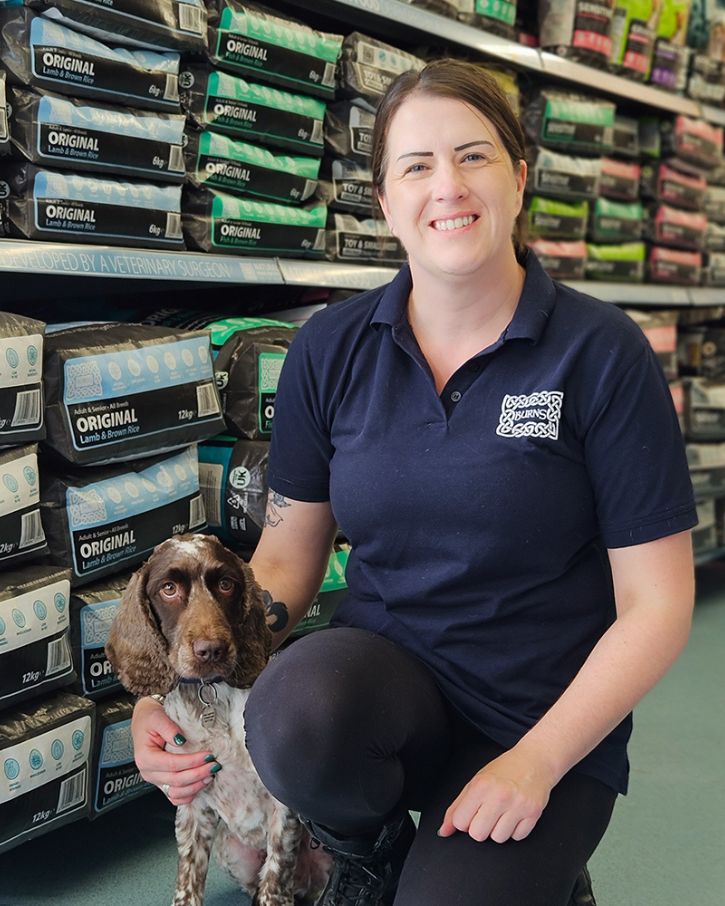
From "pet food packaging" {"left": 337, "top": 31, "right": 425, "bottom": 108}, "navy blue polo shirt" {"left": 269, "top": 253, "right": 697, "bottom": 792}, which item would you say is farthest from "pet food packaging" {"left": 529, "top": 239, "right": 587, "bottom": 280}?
"navy blue polo shirt" {"left": 269, "top": 253, "right": 697, "bottom": 792}

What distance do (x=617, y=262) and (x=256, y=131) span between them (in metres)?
1.91

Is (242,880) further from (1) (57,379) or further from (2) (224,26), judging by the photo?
(2) (224,26)

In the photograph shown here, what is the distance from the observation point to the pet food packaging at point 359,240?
9.90 feet

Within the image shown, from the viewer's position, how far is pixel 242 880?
6.46 feet

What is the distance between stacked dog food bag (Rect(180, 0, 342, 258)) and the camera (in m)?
2.59

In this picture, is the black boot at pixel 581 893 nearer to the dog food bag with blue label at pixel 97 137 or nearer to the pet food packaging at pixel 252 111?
the dog food bag with blue label at pixel 97 137

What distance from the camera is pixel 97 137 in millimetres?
2305

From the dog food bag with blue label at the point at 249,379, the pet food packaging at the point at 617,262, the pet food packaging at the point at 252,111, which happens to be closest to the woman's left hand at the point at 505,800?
the dog food bag with blue label at the point at 249,379

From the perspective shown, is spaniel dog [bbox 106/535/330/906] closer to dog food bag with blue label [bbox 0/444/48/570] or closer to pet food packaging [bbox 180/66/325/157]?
dog food bag with blue label [bbox 0/444/48/570]

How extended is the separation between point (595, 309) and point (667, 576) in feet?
1.34

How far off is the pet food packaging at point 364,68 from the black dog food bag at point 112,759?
1623mm

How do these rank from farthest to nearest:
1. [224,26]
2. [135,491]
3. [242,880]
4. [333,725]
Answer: [224,26]
[135,491]
[242,880]
[333,725]

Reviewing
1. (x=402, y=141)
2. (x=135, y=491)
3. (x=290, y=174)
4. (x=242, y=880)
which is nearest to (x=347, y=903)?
(x=242, y=880)

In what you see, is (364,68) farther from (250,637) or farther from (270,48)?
(250,637)
